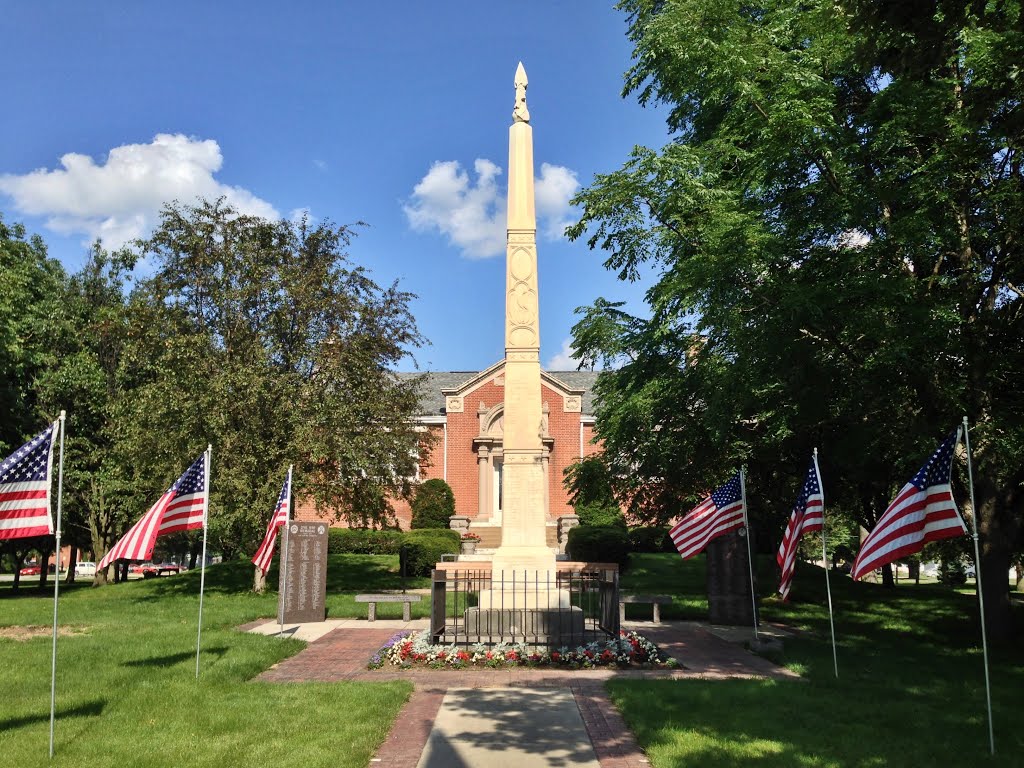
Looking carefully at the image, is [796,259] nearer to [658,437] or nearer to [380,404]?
[658,437]

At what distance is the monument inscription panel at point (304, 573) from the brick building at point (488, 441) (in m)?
21.4

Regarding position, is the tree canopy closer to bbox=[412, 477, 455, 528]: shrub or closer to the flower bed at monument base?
the flower bed at monument base

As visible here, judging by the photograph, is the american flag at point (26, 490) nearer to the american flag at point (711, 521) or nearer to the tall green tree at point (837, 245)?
the american flag at point (711, 521)

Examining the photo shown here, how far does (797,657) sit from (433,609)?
5.63 meters

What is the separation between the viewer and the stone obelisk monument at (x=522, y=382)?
43.0 feet

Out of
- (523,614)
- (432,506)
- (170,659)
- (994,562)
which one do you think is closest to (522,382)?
(523,614)

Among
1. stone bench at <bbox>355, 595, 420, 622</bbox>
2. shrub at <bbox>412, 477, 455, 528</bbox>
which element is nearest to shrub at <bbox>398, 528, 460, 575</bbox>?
shrub at <bbox>412, 477, 455, 528</bbox>

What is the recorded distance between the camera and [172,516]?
9.66 m

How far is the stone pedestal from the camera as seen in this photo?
613 inches

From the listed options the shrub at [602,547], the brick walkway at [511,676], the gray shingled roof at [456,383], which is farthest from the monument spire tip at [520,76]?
the gray shingled roof at [456,383]

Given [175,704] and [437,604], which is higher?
[437,604]

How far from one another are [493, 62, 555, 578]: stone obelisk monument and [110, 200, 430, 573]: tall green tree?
25.5 feet

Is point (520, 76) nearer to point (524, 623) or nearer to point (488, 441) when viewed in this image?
point (524, 623)

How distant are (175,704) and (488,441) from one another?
2983 centimetres
